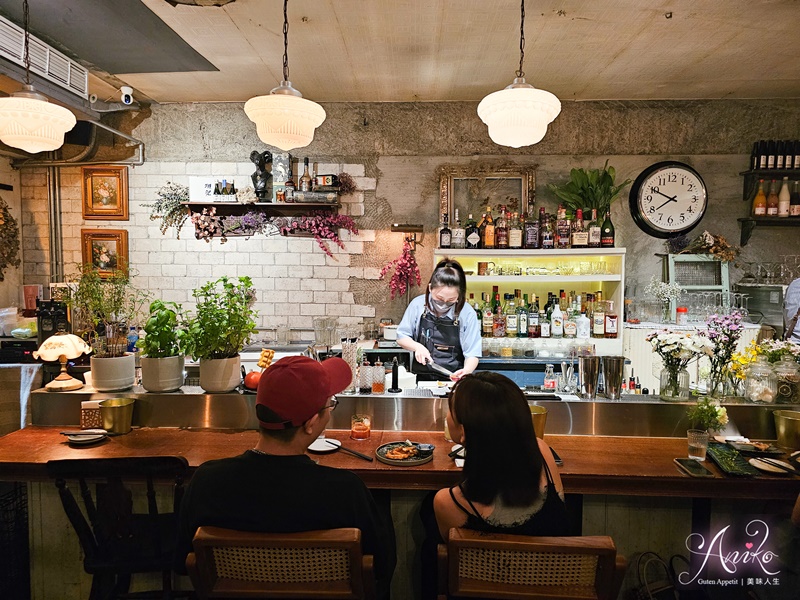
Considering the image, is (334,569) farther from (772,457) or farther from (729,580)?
→ (772,457)

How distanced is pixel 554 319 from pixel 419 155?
2.26 meters

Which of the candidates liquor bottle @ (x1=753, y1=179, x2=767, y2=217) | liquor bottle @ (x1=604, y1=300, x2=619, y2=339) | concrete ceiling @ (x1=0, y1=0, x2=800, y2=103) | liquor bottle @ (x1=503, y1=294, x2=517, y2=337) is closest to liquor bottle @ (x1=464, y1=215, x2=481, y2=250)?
liquor bottle @ (x1=503, y1=294, x2=517, y2=337)

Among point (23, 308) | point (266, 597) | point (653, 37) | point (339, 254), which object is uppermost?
point (653, 37)

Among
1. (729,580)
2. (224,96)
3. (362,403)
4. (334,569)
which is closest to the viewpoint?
(334,569)

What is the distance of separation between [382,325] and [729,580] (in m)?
3.85

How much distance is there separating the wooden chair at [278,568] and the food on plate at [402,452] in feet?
2.70

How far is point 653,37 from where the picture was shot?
13.1 feet

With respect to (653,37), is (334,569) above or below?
below

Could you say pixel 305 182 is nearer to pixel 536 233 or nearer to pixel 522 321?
pixel 536 233

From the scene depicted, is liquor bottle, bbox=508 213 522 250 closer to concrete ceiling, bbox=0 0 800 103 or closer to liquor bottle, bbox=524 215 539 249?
liquor bottle, bbox=524 215 539 249

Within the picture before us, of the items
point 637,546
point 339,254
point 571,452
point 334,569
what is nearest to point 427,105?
point 339,254

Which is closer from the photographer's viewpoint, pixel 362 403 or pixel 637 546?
pixel 637 546

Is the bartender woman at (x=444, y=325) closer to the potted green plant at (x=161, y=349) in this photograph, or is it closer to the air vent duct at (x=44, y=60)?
the potted green plant at (x=161, y=349)

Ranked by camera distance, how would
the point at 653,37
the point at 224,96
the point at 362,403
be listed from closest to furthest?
the point at 362,403
the point at 653,37
the point at 224,96
